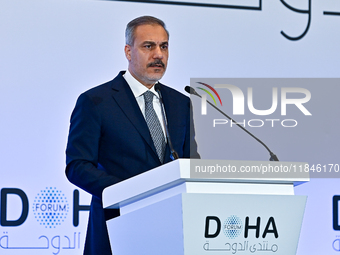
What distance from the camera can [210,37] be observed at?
12.4ft

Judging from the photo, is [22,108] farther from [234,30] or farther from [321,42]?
[321,42]

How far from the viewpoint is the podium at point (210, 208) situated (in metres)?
1.49

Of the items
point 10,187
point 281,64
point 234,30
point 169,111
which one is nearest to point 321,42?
point 281,64

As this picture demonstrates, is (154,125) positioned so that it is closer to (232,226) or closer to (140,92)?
(140,92)

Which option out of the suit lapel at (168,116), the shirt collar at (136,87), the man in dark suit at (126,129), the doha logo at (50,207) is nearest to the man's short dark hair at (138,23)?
the man in dark suit at (126,129)

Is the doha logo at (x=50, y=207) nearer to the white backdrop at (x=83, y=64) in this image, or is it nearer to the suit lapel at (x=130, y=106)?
the white backdrop at (x=83, y=64)

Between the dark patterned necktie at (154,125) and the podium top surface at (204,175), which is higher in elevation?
the dark patterned necktie at (154,125)

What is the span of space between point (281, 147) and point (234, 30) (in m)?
0.92

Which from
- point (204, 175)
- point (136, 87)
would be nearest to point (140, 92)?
point (136, 87)

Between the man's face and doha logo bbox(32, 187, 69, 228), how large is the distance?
132 cm

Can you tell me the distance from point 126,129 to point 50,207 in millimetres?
1453

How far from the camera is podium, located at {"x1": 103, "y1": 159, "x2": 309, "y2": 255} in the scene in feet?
4.89

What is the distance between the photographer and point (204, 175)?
1487 millimetres

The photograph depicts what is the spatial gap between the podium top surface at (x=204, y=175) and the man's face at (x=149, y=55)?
30.5 inches
